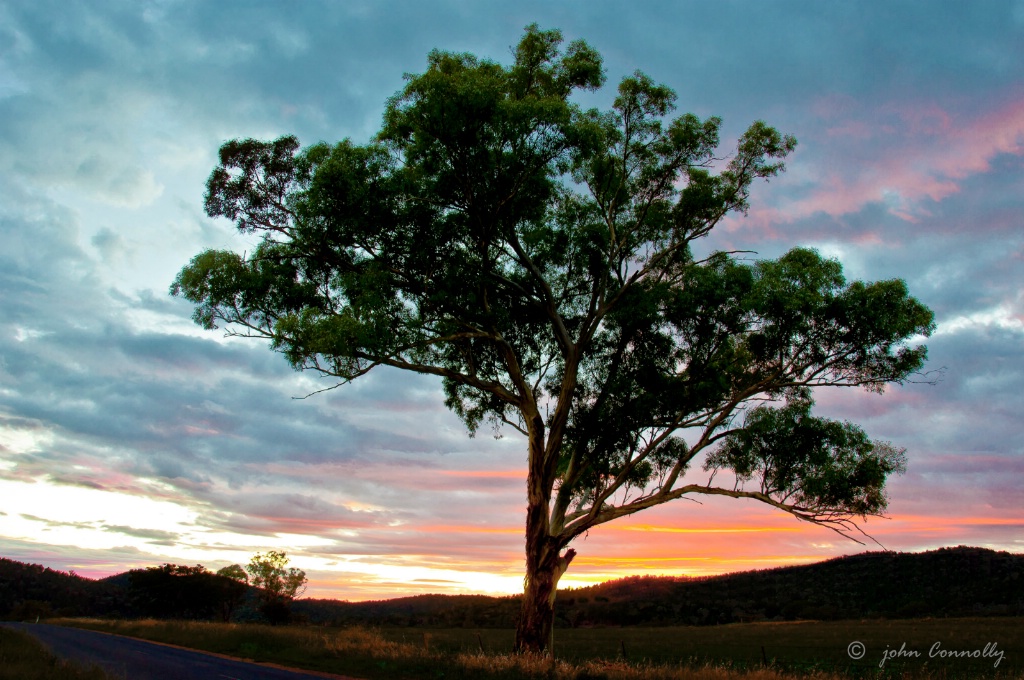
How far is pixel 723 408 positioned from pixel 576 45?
12.5 metres

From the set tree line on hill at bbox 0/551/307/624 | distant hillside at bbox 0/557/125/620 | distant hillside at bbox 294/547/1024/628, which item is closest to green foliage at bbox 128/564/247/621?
tree line on hill at bbox 0/551/307/624

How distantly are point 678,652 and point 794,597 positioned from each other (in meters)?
56.9

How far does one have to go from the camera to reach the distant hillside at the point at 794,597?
251 feet

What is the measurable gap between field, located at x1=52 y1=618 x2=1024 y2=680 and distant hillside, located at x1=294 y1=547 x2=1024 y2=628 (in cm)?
1528

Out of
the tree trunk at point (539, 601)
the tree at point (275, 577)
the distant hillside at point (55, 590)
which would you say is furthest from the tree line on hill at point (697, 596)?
the tree trunk at point (539, 601)

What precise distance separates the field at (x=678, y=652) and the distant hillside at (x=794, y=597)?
15279 millimetres

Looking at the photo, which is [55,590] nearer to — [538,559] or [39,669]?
[39,669]

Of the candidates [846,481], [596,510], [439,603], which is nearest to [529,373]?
[596,510]

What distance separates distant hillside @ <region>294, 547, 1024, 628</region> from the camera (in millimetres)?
76375

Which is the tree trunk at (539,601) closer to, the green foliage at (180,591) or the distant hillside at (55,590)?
the green foliage at (180,591)

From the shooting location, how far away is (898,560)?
344 feet

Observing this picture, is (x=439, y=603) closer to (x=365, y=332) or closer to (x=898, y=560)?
(x=898, y=560)

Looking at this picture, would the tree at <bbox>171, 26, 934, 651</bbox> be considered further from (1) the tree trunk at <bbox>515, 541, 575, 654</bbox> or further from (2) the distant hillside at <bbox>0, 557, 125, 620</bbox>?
(2) the distant hillside at <bbox>0, 557, 125, 620</bbox>

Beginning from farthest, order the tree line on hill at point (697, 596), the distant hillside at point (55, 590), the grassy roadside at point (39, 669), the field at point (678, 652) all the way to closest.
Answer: the distant hillside at point (55, 590), the tree line on hill at point (697, 596), the field at point (678, 652), the grassy roadside at point (39, 669)
